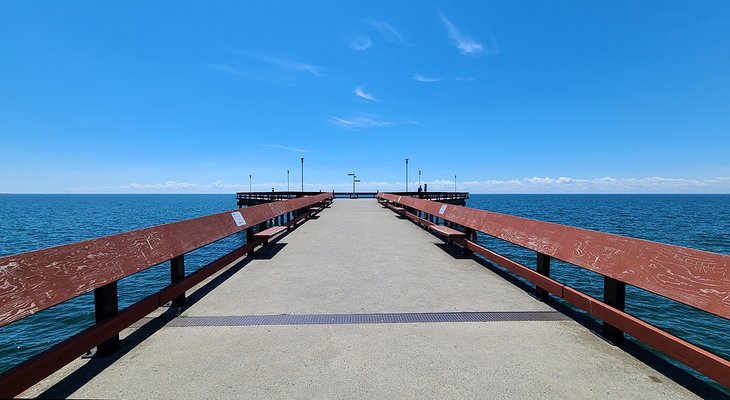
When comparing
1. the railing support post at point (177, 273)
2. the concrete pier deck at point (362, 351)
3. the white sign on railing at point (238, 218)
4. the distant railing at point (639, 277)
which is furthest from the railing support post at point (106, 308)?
the distant railing at point (639, 277)

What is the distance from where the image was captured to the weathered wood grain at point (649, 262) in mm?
2490

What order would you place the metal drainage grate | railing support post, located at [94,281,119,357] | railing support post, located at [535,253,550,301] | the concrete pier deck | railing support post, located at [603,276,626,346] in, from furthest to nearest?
1. railing support post, located at [535,253,550,301]
2. the metal drainage grate
3. railing support post, located at [603,276,626,346]
4. railing support post, located at [94,281,119,357]
5. the concrete pier deck

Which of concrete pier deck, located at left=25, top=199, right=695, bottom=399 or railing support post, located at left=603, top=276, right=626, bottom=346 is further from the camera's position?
railing support post, located at left=603, top=276, right=626, bottom=346

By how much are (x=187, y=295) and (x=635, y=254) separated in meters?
5.62

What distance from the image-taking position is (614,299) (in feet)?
11.4

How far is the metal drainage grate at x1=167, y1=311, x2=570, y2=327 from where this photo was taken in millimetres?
4007

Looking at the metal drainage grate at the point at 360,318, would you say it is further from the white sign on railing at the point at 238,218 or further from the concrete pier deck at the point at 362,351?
the white sign on railing at the point at 238,218

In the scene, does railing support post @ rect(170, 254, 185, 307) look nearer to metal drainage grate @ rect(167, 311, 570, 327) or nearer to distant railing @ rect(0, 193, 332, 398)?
distant railing @ rect(0, 193, 332, 398)

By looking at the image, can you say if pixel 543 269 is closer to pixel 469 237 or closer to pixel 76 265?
pixel 469 237

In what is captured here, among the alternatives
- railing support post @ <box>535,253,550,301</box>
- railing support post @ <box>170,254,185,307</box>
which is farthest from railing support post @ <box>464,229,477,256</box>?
railing support post @ <box>170,254,185,307</box>

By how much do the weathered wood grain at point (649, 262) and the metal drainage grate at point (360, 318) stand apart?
922 mm

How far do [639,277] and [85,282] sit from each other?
4.89 meters

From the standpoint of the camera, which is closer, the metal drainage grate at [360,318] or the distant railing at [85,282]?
the distant railing at [85,282]

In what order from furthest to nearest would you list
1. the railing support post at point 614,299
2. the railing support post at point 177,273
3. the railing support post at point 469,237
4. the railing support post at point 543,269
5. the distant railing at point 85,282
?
the railing support post at point 469,237, the railing support post at point 543,269, the railing support post at point 177,273, the railing support post at point 614,299, the distant railing at point 85,282
